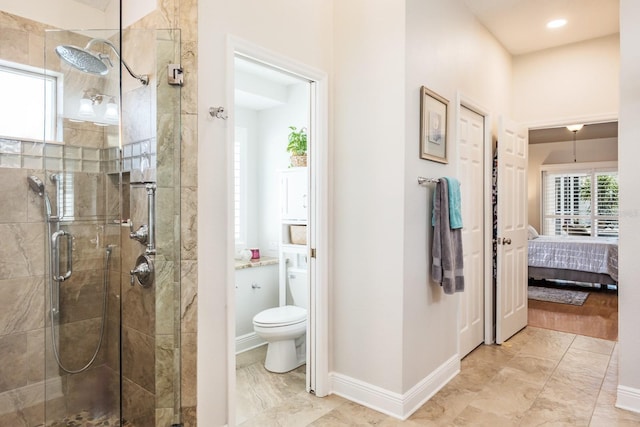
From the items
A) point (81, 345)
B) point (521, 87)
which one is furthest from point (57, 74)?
point (521, 87)

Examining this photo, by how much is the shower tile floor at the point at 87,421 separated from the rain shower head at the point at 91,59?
1670mm

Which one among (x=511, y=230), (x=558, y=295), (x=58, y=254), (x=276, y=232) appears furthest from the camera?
(x=558, y=295)

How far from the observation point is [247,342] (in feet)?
12.0

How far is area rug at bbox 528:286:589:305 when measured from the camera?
5492 millimetres

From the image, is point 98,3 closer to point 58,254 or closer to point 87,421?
point 58,254

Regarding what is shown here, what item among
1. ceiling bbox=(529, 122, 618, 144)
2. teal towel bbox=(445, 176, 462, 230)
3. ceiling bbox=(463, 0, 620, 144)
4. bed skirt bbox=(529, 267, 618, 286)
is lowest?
bed skirt bbox=(529, 267, 618, 286)

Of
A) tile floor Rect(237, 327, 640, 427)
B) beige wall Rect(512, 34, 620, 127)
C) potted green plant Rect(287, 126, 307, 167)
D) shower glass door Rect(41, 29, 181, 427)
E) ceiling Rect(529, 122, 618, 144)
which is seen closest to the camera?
shower glass door Rect(41, 29, 181, 427)

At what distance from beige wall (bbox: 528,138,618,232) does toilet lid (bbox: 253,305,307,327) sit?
7390 mm

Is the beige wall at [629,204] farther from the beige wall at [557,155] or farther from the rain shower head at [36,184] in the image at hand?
the beige wall at [557,155]

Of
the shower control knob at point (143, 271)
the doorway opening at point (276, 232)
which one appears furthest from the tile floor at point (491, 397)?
the shower control knob at point (143, 271)

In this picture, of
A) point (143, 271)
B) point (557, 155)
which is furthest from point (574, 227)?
point (143, 271)

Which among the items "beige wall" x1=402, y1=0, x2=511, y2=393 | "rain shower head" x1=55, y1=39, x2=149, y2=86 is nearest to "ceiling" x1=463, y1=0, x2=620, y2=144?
"beige wall" x1=402, y1=0, x2=511, y2=393

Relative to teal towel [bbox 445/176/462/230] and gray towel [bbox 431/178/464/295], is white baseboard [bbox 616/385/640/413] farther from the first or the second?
teal towel [bbox 445/176/462/230]

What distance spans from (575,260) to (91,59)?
6636mm
